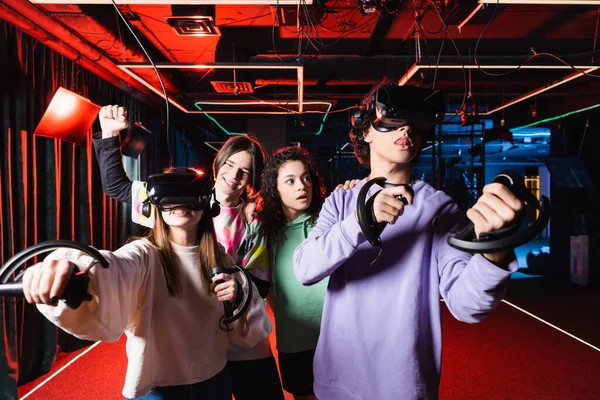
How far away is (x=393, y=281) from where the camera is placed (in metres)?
1.05

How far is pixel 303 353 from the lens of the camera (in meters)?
1.75

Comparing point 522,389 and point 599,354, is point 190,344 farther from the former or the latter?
point 599,354

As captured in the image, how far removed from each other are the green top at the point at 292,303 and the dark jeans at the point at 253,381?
0.61ft

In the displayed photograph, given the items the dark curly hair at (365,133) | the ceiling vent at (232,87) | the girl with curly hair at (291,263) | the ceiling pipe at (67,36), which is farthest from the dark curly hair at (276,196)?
the ceiling vent at (232,87)

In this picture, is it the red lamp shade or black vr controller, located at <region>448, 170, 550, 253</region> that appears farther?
the red lamp shade

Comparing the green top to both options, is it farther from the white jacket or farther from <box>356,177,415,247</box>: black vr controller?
<box>356,177,415,247</box>: black vr controller

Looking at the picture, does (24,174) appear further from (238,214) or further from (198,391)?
(198,391)

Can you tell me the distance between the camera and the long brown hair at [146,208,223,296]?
1228mm

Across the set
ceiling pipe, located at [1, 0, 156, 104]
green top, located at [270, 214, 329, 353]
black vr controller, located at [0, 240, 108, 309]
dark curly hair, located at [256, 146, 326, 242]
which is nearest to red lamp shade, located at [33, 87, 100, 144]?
ceiling pipe, located at [1, 0, 156, 104]

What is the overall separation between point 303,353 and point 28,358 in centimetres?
300

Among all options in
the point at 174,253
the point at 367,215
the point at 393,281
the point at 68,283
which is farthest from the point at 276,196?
the point at 68,283

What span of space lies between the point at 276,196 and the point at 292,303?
519 mm

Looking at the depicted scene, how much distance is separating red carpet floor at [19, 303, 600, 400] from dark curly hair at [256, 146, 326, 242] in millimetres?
1973

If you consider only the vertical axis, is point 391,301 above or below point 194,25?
below
